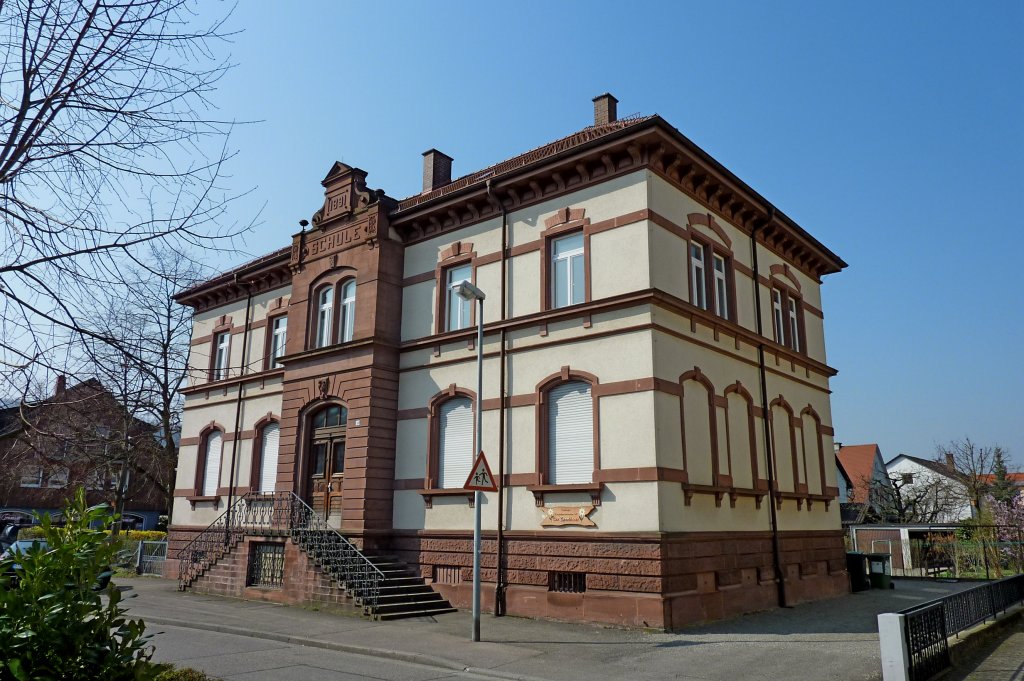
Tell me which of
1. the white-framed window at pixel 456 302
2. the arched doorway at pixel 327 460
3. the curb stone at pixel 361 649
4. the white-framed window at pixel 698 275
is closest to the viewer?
the curb stone at pixel 361 649

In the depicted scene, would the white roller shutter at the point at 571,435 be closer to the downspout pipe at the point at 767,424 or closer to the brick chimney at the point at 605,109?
the downspout pipe at the point at 767,424

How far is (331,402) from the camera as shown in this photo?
67.0 feet

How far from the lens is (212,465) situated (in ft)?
85.1

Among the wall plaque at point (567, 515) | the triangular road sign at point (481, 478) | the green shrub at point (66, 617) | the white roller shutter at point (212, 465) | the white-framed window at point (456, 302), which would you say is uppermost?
the white-framed window at point (456, 302)

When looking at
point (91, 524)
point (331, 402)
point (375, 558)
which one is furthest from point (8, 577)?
point (331, 402)

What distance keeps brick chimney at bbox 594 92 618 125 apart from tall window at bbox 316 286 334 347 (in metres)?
9.27

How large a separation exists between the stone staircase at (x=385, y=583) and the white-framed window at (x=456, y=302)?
599 centimetres

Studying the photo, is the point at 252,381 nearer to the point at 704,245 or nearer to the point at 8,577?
the point at 704,245

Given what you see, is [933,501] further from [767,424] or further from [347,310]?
[347,310]

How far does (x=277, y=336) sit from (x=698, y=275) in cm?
1430

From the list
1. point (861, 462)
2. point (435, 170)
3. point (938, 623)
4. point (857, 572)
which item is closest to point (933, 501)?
point (861, 462)

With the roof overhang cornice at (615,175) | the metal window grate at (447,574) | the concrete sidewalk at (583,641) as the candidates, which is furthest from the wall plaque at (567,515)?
the roof overhang cornice at (615,175)

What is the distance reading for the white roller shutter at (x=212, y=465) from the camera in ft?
83.9

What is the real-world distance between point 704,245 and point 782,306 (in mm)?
4914
